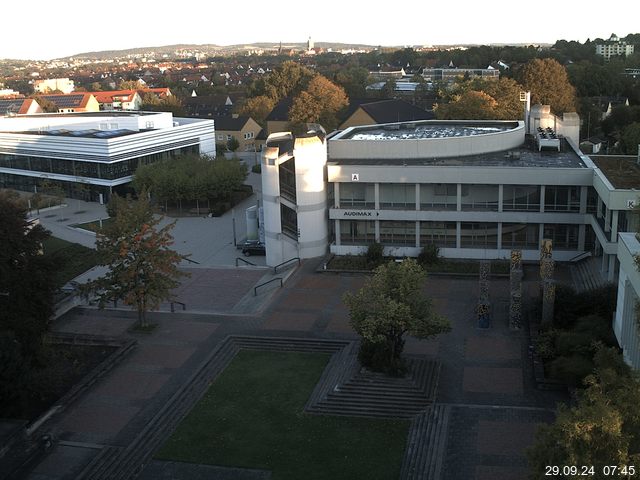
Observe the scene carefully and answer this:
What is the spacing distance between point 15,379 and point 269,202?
60.1ft

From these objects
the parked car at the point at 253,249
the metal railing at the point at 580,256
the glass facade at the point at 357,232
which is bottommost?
the parked car at the point at 253,249

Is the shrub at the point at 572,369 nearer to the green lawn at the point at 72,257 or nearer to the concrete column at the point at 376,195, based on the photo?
the concrete column at the point at 376,195

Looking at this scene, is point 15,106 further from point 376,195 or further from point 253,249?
point 376,195

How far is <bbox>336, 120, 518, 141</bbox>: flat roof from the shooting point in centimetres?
4294

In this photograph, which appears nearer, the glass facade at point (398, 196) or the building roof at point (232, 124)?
the glass facade at point (398, 196)

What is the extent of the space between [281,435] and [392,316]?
200 inches

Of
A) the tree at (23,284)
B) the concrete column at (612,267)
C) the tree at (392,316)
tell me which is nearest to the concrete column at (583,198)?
the concrete column at (612,267)

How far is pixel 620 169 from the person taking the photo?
113ft

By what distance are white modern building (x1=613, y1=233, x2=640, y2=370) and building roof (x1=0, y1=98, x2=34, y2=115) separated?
83.9 m

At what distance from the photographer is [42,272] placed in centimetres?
2442

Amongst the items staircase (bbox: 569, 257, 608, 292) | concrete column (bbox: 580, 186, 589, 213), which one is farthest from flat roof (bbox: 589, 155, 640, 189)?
staircase (bbox: 569, 257, 608, 292)

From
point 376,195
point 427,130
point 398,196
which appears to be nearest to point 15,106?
point 427,130

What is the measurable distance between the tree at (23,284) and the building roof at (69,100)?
84.8 m

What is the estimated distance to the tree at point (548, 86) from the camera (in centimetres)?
7088
